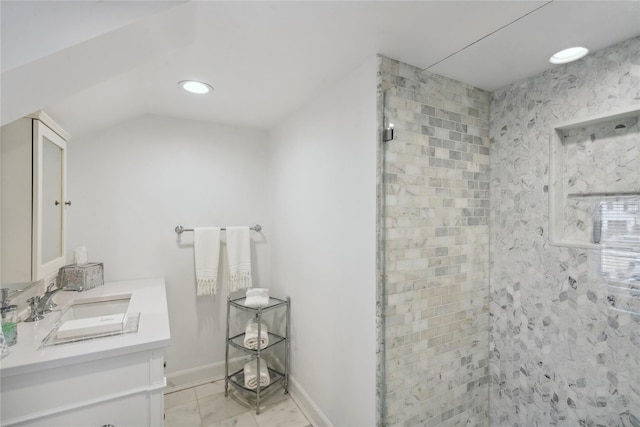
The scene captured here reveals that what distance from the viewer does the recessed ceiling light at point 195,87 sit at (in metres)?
1.66

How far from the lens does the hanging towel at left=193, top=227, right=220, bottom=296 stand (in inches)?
89.4

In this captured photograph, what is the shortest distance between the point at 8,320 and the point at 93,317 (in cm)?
43

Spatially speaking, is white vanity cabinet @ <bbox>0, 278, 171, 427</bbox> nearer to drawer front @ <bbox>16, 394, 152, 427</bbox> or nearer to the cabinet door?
drawer front @ <bbox>16, 394, 152, 427</bbox>

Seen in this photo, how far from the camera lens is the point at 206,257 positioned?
229 cm

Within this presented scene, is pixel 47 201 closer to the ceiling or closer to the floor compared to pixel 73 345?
closer to the ceiling

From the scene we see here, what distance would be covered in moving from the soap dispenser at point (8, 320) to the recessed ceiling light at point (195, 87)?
4.18 feet

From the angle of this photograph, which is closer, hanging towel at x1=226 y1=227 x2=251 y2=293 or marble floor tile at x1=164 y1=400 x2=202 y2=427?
marble floor tile at x1=164 y1=400 x2=202 y2=427

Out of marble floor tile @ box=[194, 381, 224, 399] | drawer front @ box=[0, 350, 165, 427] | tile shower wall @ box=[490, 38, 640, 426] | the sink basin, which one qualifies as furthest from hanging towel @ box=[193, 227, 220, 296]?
tile shower wall @ box=[490, 38, 640, 426]

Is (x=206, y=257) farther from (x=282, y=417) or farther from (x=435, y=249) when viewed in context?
(x=435, y=249)

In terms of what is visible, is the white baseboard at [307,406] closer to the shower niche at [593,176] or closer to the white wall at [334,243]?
the white wall at [334,243]

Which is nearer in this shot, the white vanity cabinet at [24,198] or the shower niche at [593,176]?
the shower niche at [593,176]

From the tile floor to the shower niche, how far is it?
1.90 m

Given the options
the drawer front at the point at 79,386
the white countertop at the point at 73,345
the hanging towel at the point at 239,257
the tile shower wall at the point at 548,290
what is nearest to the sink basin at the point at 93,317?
the white countertop at the point at 73,345

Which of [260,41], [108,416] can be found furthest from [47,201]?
[260,41]
